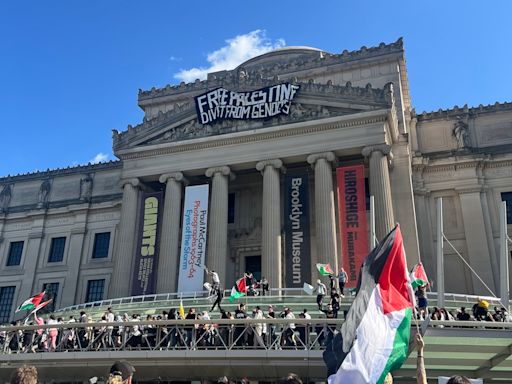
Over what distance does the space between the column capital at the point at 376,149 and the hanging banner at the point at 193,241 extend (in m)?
10.5

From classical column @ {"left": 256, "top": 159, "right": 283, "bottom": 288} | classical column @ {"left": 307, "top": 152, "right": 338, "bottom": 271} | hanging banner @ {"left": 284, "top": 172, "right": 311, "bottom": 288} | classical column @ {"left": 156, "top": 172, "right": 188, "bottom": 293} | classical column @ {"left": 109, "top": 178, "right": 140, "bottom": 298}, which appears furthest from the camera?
classical column @ {"left": 109, "top": 178, "right": 140, "bottom": 298}

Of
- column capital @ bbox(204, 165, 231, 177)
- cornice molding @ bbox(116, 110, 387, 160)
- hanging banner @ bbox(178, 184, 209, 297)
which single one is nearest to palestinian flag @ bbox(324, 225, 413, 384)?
hanging banner @ bbox(178, 184, 209, 297)

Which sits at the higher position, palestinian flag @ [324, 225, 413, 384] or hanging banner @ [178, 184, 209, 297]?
hanging banner @ [178, 184, 209, 297]

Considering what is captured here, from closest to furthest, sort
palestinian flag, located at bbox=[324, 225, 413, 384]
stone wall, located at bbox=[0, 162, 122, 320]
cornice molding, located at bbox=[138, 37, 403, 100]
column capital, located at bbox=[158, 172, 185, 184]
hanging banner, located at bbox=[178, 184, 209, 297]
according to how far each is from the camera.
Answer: palestinian flag, located at bbox=[324, 225, 413, 384], hanging banner, located at bbox=[178, 184, 209, 297], column capital, located at bbox=[158, 172, 185, 184], cornice molding, located at bbox=[138, 37, 403, 100], stone wall, located at bbox=[0, 162, 122, 320]

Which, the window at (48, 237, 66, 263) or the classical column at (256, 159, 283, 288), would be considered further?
the window at (48, 237, 66, 263)

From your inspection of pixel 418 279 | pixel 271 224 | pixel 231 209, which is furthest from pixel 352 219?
pixel 231 209

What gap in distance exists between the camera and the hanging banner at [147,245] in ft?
111

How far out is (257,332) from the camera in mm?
18391

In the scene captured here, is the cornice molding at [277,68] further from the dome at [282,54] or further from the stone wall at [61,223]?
the stone wall at [61,223]

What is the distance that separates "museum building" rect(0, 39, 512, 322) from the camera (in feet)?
105

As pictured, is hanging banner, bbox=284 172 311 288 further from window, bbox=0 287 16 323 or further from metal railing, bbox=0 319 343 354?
window, bbox=0 287 16 323

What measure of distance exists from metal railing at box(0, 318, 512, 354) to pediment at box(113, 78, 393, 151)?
18.7m

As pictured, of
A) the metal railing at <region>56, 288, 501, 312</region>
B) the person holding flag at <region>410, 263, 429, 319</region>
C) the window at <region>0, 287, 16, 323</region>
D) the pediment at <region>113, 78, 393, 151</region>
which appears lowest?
the person holding flag at <region>410, 263, 429, 319</region>

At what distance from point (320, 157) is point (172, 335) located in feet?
58.9
